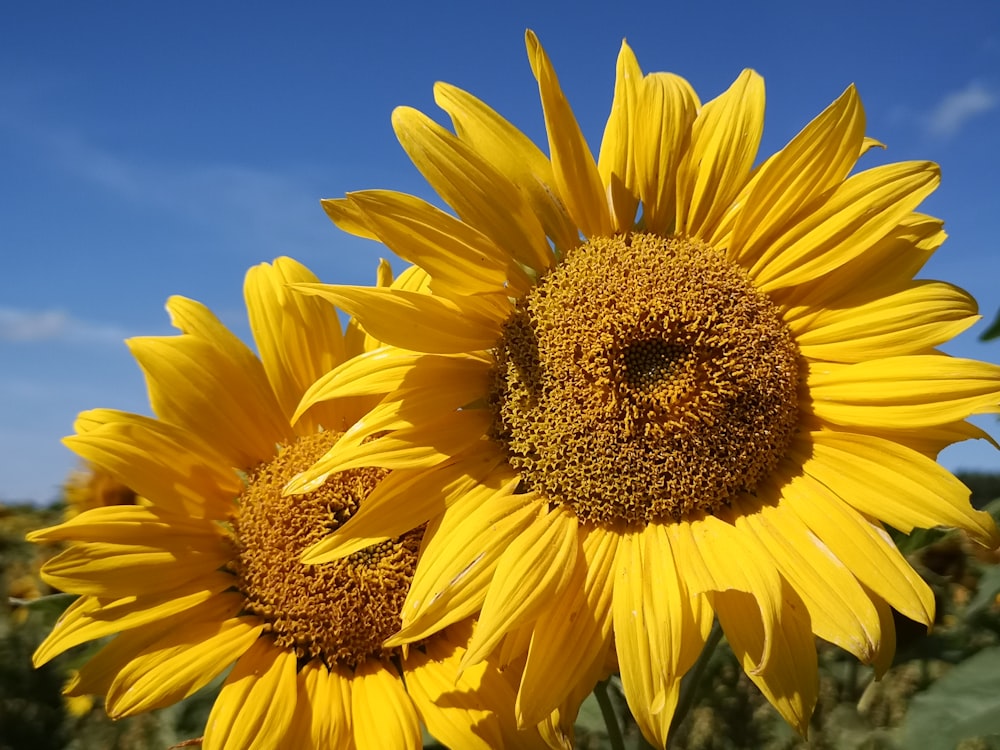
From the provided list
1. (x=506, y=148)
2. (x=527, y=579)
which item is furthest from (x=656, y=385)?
(x=506, y=148)

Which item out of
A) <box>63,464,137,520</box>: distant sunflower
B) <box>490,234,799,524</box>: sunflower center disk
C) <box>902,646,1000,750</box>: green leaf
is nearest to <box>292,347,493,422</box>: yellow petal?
<box>490,234,799,524</box>: sunflower center disk

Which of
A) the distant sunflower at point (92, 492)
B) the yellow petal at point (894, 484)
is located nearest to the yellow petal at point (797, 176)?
the yellow petal at point (894, 484)

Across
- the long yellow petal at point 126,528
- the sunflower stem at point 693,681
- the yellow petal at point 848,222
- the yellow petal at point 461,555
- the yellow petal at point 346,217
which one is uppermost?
the yellow petal at point 346,217

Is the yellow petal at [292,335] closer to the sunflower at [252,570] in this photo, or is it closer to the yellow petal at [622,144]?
the sunflower at [252,570]

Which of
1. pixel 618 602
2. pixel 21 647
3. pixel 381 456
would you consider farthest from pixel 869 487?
pixel 21 647

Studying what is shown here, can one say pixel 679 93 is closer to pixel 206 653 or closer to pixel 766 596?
pixel 766 596

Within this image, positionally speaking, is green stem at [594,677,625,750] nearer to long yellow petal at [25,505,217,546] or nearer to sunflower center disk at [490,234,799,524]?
sunflower center disk at [490,234,799,524]
